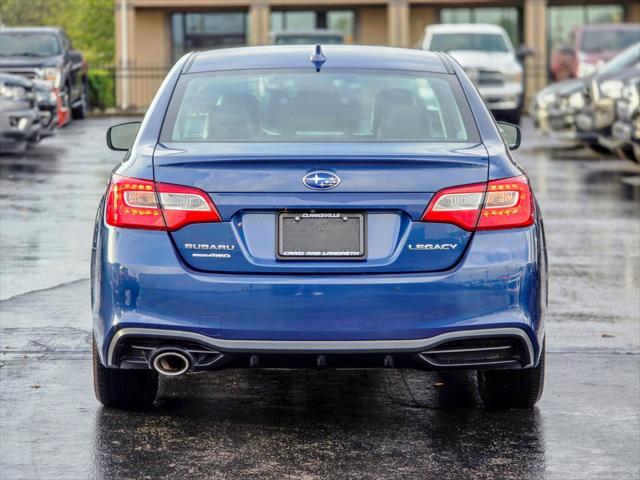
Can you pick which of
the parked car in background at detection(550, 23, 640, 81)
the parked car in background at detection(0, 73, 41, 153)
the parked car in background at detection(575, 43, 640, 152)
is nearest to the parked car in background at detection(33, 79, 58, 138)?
the parked car in background at detection(0, 73, 41, 153)

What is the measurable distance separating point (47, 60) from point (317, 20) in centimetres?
1745

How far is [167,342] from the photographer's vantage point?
20.0 ft

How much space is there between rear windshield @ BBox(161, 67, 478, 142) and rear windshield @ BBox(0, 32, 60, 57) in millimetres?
23566

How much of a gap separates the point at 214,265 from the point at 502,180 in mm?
1160

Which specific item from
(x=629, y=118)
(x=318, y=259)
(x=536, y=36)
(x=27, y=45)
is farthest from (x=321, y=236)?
(x=536, y=36)

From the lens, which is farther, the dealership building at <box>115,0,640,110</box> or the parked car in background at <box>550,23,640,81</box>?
the dealership building at <box>115,0,640,110</box>

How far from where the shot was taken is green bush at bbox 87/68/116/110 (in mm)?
40906

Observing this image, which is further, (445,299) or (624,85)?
(624,85)

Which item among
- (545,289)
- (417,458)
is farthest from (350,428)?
(545,289)

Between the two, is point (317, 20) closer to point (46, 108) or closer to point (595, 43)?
point (595, 43)

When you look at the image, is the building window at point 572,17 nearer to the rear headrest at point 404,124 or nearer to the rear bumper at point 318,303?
the rear headrest at point 404,124

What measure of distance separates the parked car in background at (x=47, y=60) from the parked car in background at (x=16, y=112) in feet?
17.3

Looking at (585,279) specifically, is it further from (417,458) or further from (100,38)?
(100,38)

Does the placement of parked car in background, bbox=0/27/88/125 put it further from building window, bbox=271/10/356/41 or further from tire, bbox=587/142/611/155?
building window, bbox=271/10/356/41
